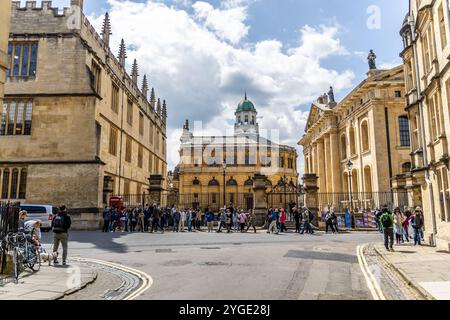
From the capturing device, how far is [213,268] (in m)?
9.37

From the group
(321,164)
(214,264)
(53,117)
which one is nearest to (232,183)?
(321,164)

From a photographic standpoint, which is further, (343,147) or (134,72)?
(343,147)

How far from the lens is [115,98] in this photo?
3183 cm

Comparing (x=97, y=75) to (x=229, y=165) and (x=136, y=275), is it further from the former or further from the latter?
(x=229, y=165)

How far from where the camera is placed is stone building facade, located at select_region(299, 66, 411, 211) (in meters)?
34.3

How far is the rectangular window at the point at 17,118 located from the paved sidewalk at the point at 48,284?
18170mm

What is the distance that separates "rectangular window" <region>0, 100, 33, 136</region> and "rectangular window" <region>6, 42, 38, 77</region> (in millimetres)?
2131

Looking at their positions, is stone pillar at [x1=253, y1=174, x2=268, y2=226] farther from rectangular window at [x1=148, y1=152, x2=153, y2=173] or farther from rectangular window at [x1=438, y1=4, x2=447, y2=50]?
rectangular window at [x1=148, y1=152, x2=153, y2=173]

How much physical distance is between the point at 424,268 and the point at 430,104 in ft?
29.3

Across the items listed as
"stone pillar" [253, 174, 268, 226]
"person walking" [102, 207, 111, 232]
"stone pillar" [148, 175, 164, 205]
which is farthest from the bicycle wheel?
"stone pillar" [148, 175, 164, 205]

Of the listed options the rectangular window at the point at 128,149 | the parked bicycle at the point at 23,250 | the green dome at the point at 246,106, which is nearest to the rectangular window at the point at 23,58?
the rectangular window at the point at 128,149

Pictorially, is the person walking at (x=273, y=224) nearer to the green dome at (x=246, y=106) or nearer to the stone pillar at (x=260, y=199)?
the stone pillar at (x=260, y=199)
